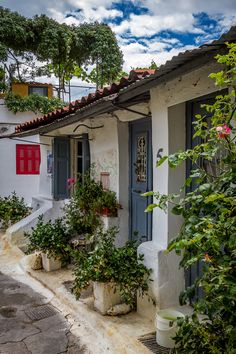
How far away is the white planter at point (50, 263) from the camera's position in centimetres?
730

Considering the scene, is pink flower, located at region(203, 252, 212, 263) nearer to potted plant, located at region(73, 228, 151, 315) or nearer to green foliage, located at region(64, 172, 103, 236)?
potted plant, located at region(73, 228, 151, 315)

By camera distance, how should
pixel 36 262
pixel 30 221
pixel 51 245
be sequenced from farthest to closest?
pixel 30 221 → pixel 36 262 → pixel 51 245

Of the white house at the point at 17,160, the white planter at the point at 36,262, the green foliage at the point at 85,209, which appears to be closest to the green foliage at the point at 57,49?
the white house at the point at 17,160

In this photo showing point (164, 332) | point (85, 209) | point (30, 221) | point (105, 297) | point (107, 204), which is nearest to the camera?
point (164, 332)

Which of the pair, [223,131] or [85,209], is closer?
[223,131]

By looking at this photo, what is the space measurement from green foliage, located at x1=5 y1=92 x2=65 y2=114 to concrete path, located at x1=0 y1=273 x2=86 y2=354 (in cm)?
893

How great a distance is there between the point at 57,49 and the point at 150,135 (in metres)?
11.9

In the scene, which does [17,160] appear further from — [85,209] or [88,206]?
[88,206]

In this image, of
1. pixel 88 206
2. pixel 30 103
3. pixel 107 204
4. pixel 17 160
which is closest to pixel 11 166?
pixel 17 160

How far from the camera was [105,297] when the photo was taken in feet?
17.0

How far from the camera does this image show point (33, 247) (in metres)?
7.61

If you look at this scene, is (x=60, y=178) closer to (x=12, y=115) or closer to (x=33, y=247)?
(x=33, y=247)

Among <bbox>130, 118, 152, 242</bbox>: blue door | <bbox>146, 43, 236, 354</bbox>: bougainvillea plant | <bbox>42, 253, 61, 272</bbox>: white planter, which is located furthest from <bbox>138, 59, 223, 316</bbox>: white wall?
<bbox>42, 253, 61, 272</bbox>: white planter

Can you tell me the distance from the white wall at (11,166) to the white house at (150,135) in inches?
242
